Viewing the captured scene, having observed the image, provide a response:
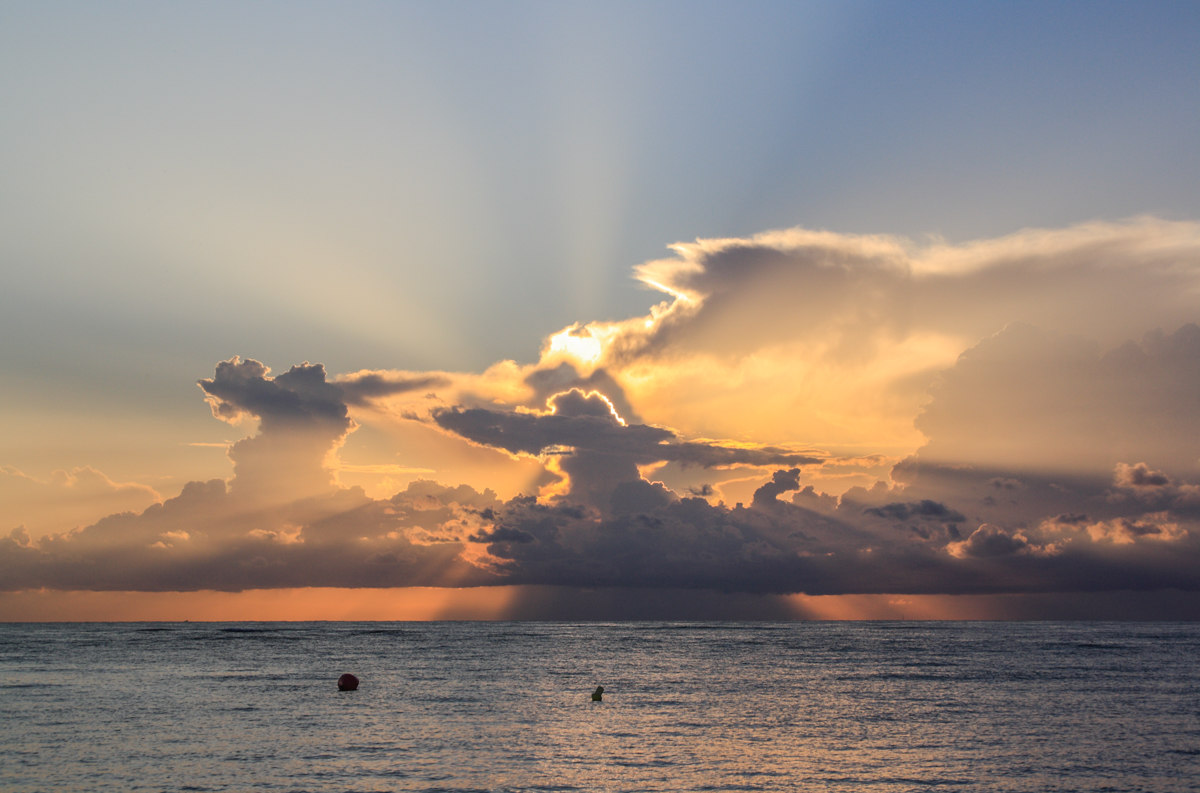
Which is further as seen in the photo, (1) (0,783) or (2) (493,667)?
(2) (493,667)

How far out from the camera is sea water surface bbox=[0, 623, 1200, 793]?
43.2 meters

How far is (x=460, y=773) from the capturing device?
43.8m

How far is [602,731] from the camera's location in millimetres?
57781

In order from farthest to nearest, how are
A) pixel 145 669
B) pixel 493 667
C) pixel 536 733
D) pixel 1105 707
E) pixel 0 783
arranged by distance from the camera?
1. pixel 493 667
2. pixel 145 669
3. pixel 1105 707
4. pixel 536 733
5. pixel 0 783

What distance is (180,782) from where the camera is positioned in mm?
41781

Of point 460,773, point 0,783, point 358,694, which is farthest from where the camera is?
point 358,694

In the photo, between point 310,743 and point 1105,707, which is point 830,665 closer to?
point 1105,707

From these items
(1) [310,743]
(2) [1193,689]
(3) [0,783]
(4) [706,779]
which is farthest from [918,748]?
(2) [1193,689]

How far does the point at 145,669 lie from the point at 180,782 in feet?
289

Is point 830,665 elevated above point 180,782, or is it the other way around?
point 180,782

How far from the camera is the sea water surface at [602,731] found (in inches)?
1699

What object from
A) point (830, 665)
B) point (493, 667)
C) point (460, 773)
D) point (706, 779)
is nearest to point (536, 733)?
point (460, 773)

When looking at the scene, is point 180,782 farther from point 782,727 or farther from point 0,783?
point 782,727

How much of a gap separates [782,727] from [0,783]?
158 feet
